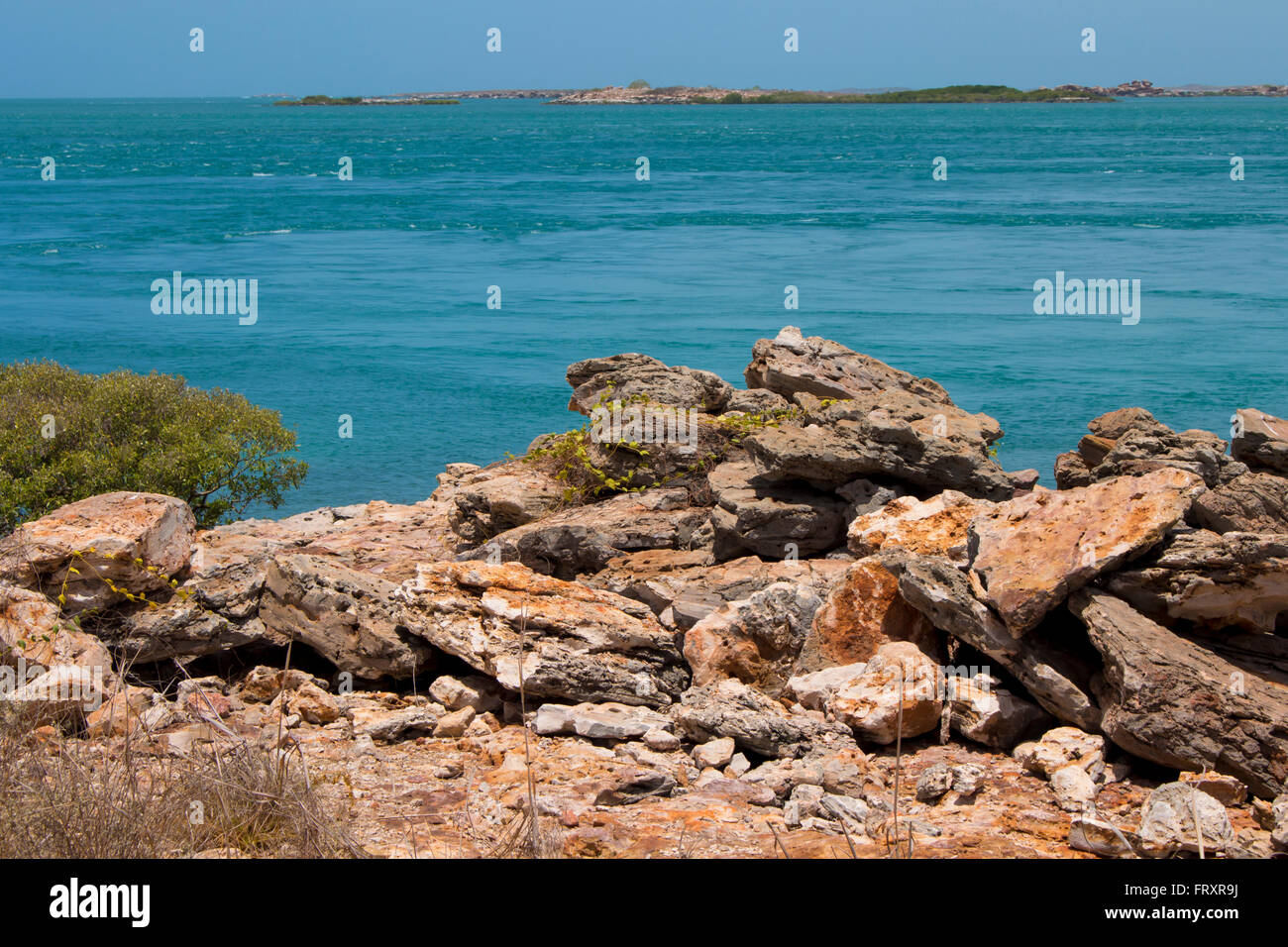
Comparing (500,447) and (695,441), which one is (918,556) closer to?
(695,441)

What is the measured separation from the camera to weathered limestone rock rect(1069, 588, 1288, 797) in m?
5.38

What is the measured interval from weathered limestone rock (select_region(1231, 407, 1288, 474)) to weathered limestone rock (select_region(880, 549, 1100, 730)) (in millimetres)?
3244

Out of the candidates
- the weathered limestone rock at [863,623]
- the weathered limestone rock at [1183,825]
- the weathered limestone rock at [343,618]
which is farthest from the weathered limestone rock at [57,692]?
the weathered limestone rock at [1183,825]

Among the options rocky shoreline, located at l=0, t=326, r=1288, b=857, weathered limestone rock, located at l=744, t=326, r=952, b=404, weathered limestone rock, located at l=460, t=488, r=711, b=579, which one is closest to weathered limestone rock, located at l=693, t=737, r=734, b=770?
rocky shoreline, located at l=0, t=326, r=1288, b=857

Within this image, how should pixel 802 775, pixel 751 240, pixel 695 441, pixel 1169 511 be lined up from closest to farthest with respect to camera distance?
pixel 802 775
pixel 1169 511
pixel 695 441
pixel 751 240

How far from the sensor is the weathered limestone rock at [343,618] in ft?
22.6

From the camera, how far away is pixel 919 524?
761 cm

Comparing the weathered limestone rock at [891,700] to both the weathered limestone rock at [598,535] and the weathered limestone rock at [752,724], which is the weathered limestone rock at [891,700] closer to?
the weathered limestone rock at [752,724]

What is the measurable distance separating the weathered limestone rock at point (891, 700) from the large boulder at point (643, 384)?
4026 mm

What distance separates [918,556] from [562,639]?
215 centimetres

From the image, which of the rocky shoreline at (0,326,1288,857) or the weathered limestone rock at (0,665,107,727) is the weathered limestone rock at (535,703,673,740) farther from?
the weathered limestone rock at (0,665,107,727)
